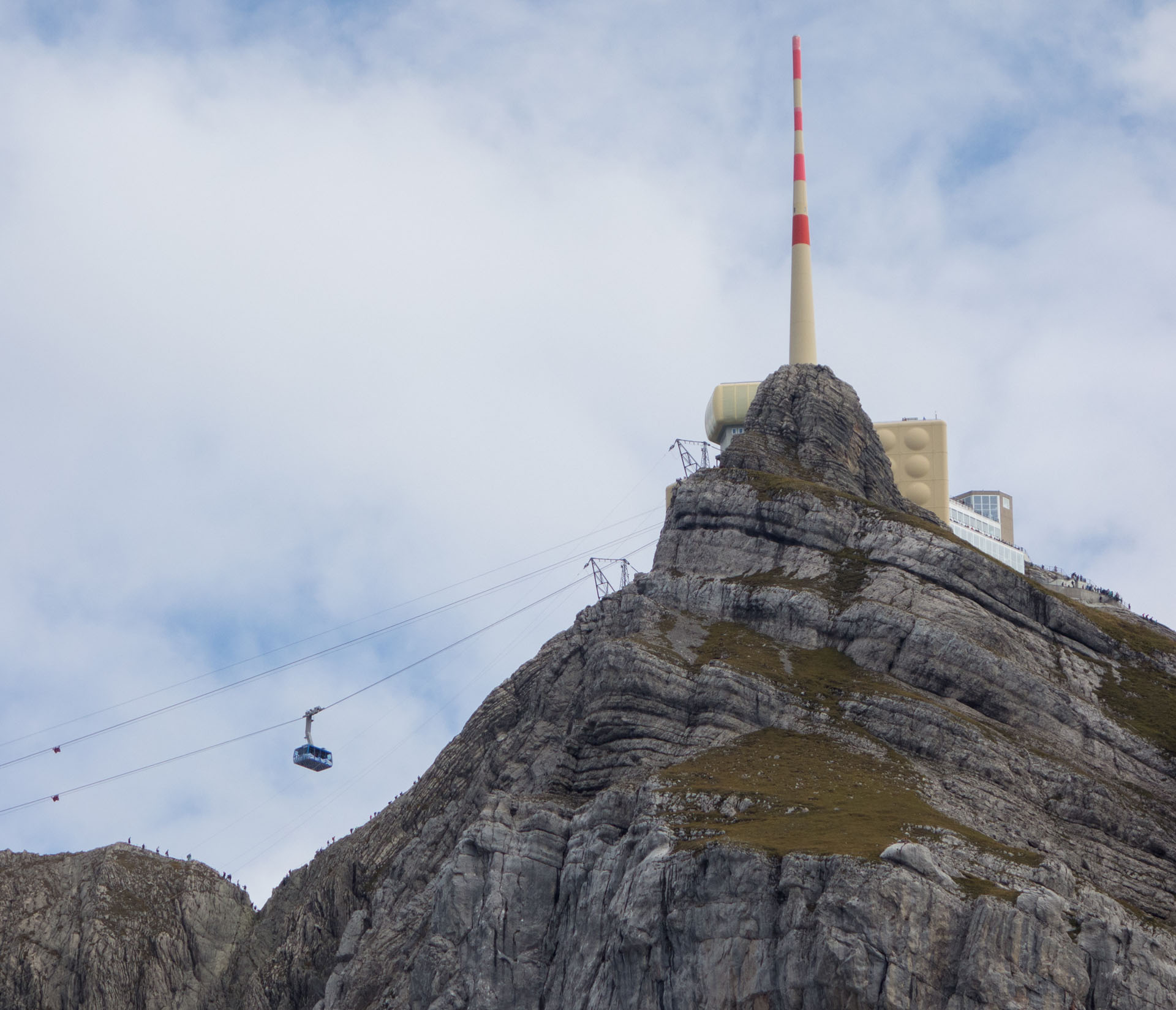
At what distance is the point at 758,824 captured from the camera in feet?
436

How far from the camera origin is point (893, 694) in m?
154

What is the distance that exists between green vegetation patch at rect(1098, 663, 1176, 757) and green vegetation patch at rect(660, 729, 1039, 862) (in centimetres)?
2370

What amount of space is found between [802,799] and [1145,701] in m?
39.9

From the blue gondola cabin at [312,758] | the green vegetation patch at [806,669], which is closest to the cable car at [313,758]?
the blue gondola cabin at [312,758]

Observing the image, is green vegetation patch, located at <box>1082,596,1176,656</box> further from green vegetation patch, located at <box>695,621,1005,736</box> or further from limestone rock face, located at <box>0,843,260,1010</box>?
limestone rock face, located at <box>0,843,260,1010</box>

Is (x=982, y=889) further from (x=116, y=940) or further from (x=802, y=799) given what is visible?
(x=116, y=940)

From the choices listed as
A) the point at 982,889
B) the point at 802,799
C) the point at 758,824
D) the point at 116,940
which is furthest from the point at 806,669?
the point at 116,940

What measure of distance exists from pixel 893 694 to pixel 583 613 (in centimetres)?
3687

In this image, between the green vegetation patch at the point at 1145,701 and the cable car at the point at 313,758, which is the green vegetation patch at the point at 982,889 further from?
the cable car at the point at 313,758

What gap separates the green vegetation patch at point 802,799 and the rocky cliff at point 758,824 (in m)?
0.39

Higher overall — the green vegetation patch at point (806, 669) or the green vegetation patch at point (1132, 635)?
the green vegetation patch at point (1132, 635)

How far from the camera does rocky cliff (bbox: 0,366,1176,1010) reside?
392ft

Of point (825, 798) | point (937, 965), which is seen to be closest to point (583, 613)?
point (825, 798)

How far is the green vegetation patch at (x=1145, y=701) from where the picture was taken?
15450 cm
